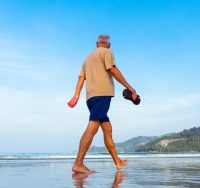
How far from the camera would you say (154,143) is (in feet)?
315

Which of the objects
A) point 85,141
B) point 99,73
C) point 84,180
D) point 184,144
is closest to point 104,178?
point 84,180

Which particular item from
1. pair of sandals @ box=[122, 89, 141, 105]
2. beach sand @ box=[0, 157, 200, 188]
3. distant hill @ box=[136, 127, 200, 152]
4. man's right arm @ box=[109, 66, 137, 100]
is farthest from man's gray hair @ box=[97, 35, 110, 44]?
distant hill @ box=[136, 127, 200, 152]

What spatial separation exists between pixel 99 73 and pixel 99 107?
2.26 feet

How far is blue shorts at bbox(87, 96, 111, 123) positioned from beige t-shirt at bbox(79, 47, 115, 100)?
0.09 meters

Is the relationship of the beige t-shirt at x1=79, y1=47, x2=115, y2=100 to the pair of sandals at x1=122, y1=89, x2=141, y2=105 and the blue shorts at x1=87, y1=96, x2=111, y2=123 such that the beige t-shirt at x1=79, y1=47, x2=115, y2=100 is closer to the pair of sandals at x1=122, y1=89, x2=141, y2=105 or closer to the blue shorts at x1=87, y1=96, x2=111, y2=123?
the blue shorts at x1=87, y1=96, x2=111, y2=123

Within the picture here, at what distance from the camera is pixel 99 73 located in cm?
689

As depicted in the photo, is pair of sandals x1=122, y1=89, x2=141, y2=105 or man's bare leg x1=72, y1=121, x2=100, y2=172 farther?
pair of sandals x1=122, y1=89, x2=141, y2=105

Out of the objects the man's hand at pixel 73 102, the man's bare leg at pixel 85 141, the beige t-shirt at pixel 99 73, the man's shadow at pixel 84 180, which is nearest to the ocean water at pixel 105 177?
the man's shadow at pixel 84 180

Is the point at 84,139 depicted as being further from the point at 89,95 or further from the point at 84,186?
the point at 84,186

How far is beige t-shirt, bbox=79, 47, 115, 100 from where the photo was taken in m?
6.75

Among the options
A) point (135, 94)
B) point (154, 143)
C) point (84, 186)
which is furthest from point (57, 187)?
point (154, 143)

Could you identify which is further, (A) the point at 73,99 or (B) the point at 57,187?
(A) the point at 73,99

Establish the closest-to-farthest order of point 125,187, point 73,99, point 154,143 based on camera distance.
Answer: point 125,187
point 73,99
point 154,143

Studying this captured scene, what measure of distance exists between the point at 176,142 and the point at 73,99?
75445 millimetres
